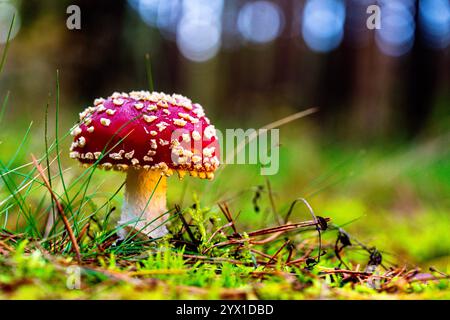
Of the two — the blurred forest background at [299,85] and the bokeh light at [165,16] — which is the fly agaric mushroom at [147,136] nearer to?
the blurred forest background at [299,85]

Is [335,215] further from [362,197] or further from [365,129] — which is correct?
[365,129]

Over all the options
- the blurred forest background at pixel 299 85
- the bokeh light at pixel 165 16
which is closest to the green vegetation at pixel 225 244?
the blurred forest background at pixel 299 85

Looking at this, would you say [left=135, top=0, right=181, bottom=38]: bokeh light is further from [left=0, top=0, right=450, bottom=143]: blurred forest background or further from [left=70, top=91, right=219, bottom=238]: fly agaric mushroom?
[left=70, top=91, right=219, bottom=238]: fly agaric mushroom

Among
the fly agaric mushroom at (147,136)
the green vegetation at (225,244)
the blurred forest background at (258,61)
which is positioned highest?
the blurred forest background at (258,61)

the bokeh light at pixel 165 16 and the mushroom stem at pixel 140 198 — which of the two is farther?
the bokeh light at pixel 165 16

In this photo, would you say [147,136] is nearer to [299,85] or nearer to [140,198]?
[140,198]

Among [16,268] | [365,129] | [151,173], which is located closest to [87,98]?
[365,129]
